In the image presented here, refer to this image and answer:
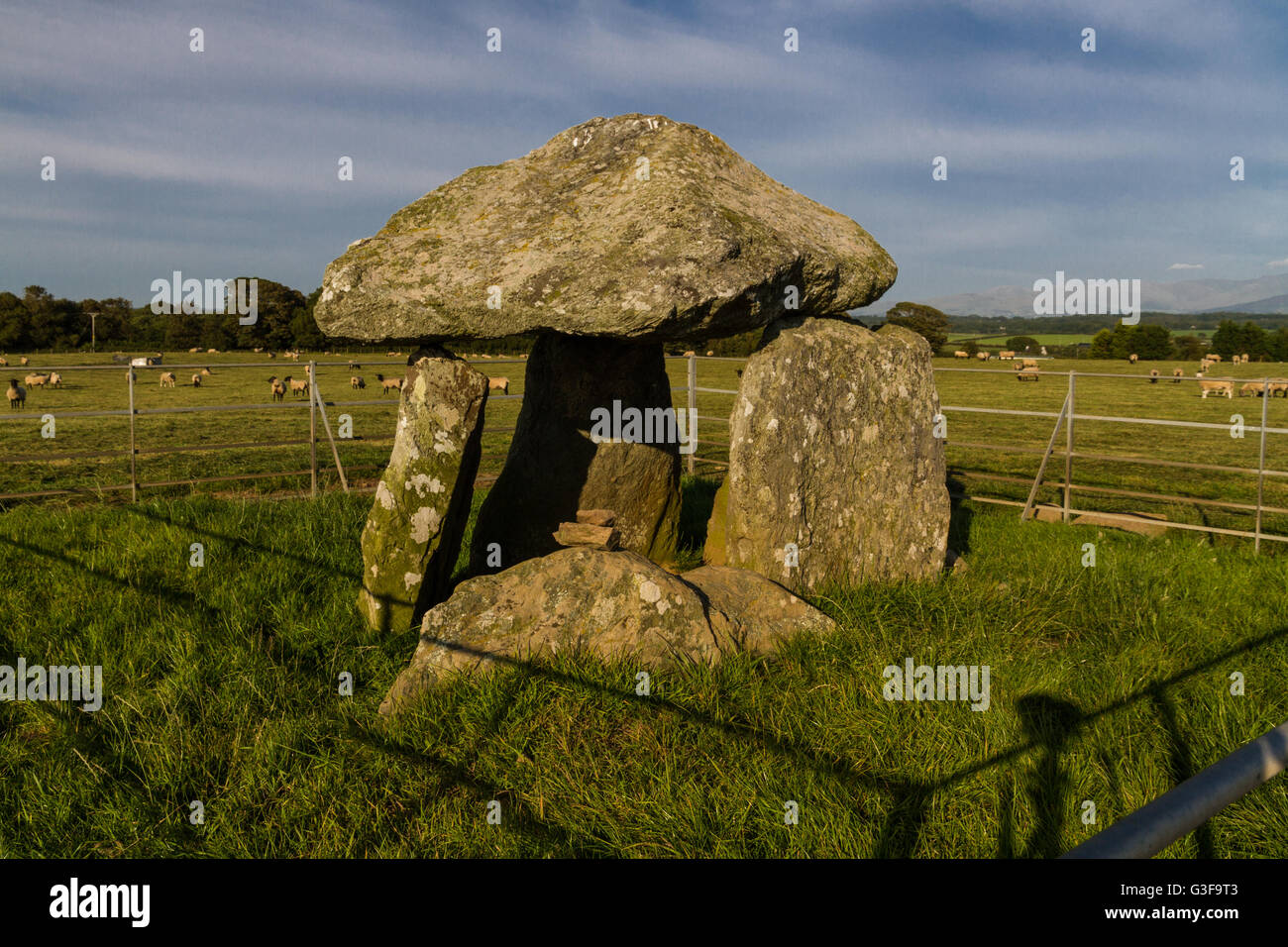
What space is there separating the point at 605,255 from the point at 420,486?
1.73m

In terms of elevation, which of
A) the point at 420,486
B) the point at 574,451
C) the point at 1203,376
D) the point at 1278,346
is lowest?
the point at 420,486

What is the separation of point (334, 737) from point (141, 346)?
65.2 meters

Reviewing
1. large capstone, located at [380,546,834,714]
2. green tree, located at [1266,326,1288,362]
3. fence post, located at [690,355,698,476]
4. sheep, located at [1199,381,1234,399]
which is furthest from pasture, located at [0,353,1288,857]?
green tree, located at [1266,326,1288,362]

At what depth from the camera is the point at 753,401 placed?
582 cm

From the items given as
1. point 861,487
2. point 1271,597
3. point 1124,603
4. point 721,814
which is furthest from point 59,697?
point 1271,597

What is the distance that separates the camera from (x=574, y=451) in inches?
258

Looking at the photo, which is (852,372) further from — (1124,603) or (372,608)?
(372,608)

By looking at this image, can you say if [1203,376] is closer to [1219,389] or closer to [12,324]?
[1219,389]

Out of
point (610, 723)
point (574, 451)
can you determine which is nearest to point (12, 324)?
point (574, 451)

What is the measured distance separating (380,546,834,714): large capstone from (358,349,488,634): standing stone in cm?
61

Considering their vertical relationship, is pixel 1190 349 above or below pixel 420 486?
above

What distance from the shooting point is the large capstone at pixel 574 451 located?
6.52 metres

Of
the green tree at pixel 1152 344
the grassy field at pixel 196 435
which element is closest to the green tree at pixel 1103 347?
the green tree at pixel 1152 344

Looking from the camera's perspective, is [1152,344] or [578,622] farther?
[1152,344]
